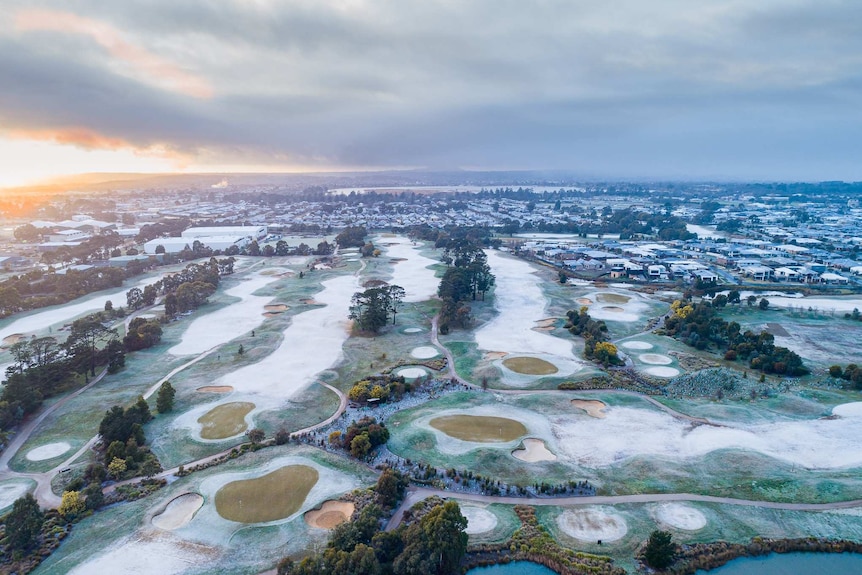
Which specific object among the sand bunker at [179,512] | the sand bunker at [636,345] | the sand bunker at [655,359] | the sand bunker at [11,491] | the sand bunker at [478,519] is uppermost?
the sand bunker at [636,345]

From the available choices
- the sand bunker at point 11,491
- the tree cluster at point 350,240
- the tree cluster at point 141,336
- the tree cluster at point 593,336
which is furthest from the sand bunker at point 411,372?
the tree cluster at point 350,240

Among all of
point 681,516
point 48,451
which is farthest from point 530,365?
point 48,451

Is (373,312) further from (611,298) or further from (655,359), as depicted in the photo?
(611,298)

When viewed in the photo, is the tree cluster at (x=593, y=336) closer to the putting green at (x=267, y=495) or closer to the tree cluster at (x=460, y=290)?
the tree cluster at (x=460, y=290)

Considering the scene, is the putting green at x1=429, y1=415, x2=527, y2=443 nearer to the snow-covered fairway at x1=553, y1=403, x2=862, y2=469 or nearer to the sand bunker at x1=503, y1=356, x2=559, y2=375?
the snow-covered fairway at x1=553, y1=403, x2=862, y2=469

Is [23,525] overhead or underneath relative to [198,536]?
overhead

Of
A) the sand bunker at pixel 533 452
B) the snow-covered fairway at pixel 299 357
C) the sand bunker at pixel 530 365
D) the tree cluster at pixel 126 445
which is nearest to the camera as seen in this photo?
the tree cluster at pixel 126 445

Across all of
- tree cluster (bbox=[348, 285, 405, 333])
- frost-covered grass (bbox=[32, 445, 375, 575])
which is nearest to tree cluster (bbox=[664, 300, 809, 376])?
tree cluster (bbox=[348, 285, 405, 333])
